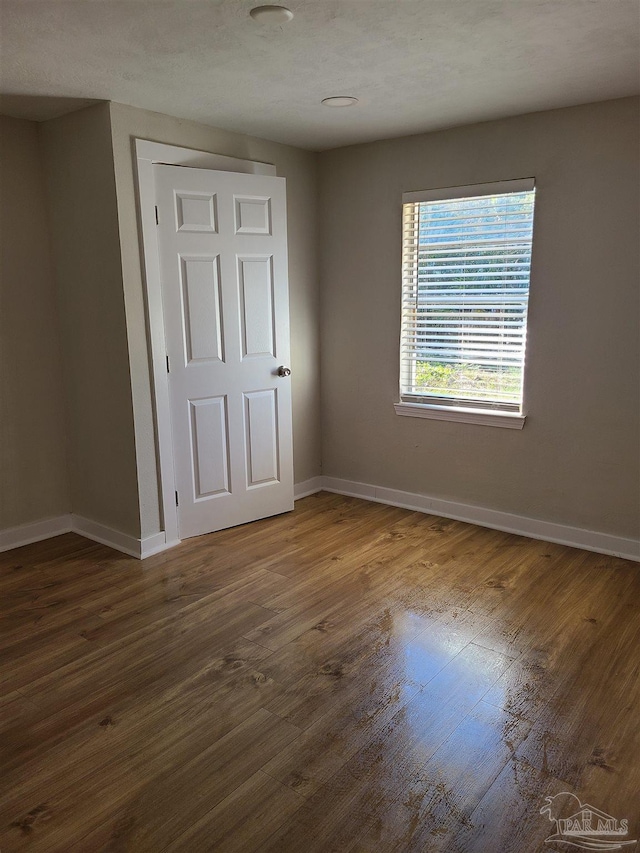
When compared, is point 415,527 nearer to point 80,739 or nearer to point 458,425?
point 458,425

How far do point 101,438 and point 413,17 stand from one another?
2.69 metres

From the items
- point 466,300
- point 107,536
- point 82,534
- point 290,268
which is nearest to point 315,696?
point 107,536

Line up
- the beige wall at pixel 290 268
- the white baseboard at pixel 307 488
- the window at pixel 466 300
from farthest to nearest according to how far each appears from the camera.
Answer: the white baseboard at pixel 307 488 → the window at pixel 466 300 → the beige wall at pixel 290 268

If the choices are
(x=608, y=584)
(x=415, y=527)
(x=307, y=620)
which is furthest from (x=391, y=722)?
(x=415, y=527)

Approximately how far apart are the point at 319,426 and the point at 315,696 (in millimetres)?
2654

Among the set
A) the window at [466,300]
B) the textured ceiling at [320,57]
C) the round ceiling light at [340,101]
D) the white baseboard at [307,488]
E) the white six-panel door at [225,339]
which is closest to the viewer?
the textured ceiling at [320,57]

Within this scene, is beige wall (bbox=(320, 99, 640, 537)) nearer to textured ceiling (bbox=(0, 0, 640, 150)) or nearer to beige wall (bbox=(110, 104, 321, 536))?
beige wall (bbox=(110, 104, 321, 536))

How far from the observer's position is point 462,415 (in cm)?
400

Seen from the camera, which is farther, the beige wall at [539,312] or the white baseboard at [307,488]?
the white baseboard at [307,488]

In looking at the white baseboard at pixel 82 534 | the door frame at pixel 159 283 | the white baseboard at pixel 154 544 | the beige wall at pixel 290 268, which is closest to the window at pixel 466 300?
the beige wall at pixel 290 268

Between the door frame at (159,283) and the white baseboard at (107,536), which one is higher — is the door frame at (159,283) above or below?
above

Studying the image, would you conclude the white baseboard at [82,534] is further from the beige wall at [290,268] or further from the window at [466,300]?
the window at [466,300]

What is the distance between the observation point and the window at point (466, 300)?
3662mm

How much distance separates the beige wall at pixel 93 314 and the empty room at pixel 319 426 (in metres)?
0.03
